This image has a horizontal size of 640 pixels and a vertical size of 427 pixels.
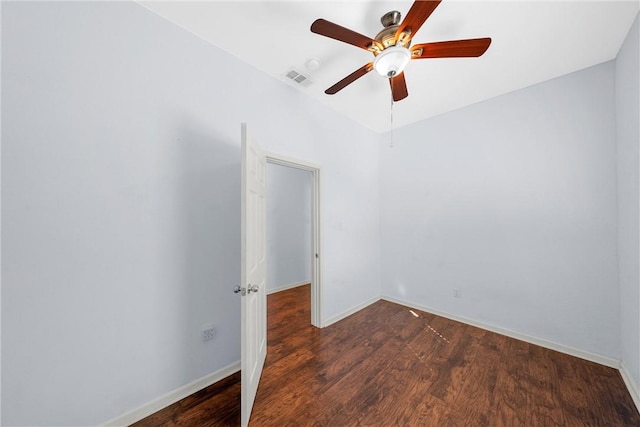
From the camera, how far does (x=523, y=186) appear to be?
247 centimetres

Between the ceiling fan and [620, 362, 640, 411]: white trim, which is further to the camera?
[620, 362, 640, 411]: white trim

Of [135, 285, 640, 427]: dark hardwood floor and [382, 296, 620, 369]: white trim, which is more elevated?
[382, 296, 620, 369]: white trim

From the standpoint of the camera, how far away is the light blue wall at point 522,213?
207 centimetres

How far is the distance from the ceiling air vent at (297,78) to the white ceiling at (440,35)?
45mm

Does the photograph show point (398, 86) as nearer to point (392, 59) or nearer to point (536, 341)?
point (392, 59)

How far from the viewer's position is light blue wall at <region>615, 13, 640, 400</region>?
1.63 m

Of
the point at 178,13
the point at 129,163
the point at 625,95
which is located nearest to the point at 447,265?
the point at 625,95

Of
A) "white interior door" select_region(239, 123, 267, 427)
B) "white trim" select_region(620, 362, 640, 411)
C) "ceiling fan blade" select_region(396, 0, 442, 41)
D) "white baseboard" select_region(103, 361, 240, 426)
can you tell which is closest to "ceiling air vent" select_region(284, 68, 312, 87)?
"white interior door" select_region(239, 123, 267, 427)

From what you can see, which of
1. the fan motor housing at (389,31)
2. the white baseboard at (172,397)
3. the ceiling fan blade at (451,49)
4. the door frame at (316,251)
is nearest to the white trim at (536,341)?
the door frame at (316,251)

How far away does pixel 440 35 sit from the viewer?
5.71 ft

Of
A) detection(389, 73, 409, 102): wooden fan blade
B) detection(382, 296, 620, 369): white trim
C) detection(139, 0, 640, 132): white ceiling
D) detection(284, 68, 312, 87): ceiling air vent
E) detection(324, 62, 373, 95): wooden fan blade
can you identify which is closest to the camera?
A: detection(139, 0, 640, 132): white ceiling

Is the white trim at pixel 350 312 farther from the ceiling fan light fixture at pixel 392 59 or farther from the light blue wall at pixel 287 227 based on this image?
the ceiling fan light fixture at pixel 392 59

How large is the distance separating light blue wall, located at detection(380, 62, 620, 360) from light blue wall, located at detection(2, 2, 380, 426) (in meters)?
2.54

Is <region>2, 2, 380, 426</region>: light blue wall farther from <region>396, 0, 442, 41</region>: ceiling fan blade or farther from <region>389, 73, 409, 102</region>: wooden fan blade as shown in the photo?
<region>396, 0, 442, 41</region>: ceiling fan blade
